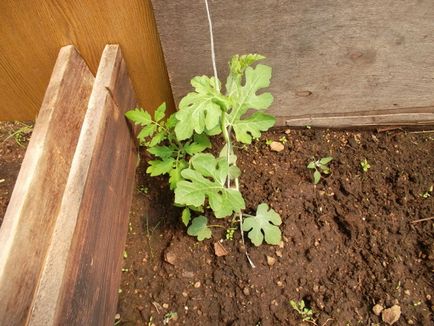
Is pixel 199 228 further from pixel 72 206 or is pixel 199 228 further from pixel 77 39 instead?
pixel 77 39

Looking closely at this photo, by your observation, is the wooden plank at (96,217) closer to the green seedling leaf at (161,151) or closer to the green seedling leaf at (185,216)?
the green seedling leaf at (161,151)

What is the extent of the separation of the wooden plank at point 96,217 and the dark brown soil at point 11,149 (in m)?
0.81

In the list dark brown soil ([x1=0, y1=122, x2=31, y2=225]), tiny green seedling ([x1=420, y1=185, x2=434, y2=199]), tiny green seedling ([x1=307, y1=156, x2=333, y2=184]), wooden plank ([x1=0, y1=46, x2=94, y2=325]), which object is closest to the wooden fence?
wooden plank ([x1=0, y1=46, x2=94, y2=325])

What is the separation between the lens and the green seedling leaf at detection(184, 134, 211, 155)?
69.6 inches

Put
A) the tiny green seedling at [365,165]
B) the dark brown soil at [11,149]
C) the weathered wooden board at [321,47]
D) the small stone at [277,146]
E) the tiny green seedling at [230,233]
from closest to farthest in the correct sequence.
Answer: the weathered wooden board at [321,47] → the tiny green seedling at [230,233] → the tiny green seedling at [365,165] → the small stone at [277,146] → the dark brown soil at [11,149]

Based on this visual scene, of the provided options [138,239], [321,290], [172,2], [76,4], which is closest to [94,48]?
[76,4]

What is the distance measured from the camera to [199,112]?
1.42 meters

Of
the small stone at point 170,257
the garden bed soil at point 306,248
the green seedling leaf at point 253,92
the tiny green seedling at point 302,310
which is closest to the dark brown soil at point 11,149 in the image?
the garden bed soil at point 306,248

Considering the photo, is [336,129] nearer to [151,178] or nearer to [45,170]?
[151,178]

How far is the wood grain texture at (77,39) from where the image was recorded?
65.0 inches

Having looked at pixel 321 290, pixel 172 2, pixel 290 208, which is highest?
pixel 172 2

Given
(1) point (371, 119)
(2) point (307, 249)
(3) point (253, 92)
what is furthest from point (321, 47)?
(2) point (307, 249)

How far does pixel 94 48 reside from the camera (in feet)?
6.04

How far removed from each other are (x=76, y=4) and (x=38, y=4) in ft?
0.55
